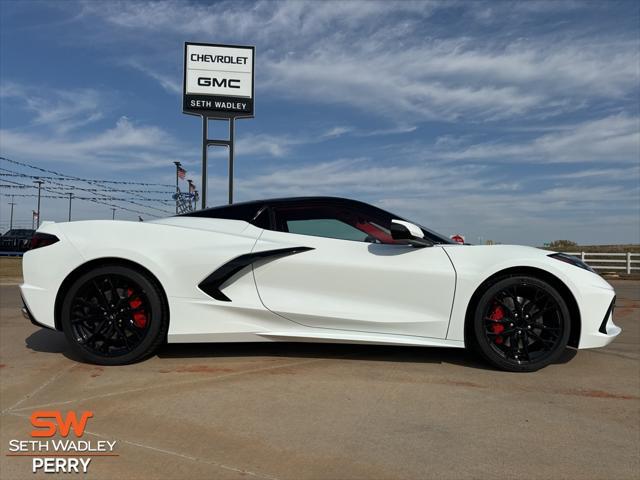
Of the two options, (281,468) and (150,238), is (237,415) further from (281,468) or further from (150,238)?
(150,238)

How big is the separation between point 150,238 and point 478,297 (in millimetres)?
2330

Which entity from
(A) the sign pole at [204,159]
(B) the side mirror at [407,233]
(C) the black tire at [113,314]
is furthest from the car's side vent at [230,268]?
(A) the sign pole at [204,159]

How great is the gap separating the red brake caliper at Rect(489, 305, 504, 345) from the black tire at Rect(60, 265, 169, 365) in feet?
7.37

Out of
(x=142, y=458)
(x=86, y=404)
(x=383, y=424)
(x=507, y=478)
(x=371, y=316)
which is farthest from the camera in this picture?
(x=371, y=316)

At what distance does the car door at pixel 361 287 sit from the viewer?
3.15 meters

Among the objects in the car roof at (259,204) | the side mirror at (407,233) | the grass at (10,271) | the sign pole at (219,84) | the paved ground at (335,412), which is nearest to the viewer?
the paved ground at (335,412)

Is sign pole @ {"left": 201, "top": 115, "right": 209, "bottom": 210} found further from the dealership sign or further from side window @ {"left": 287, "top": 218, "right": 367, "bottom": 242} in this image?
side window @ {"left": 287, "top": 218, "right": 367, "bottom": 242}

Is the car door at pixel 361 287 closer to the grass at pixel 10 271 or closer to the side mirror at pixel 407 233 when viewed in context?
the side mirror at pixel 407 233

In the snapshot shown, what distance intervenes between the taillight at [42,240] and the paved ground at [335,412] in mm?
823

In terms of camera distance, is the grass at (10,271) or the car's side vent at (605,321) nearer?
the car's side vent at (605,321)

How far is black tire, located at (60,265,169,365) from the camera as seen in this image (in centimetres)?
317

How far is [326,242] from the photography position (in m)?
3.26

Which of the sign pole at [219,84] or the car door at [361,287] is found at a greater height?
the sign pole at [219,84]

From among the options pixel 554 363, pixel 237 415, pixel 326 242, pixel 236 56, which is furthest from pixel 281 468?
pixel 236 56
